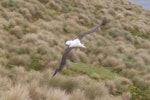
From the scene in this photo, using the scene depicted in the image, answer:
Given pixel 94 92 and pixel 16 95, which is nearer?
pixel 16 95

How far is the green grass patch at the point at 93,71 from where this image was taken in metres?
11.0

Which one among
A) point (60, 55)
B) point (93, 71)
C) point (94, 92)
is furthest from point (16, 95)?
point (60, 55)

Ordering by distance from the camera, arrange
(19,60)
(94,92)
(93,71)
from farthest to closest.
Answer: (93,71), (19,60), (94,92)

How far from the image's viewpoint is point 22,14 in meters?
16.2

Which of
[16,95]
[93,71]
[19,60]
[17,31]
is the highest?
[16,95]

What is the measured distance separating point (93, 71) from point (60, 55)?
47.5 inches

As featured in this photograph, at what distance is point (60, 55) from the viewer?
11867mm

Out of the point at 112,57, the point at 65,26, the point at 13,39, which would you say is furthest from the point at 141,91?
the point at 65,26

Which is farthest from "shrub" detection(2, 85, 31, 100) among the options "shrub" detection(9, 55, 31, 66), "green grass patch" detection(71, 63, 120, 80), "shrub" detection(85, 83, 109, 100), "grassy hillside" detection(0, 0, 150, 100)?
"green grass patch" detection(71, 63, 120, 80)

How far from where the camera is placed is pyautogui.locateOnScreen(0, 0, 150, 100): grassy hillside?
7.55 m

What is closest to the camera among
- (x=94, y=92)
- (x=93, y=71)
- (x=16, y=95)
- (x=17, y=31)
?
(x=16, y=95)

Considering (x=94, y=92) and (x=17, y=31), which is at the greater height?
(x=94, y=92)

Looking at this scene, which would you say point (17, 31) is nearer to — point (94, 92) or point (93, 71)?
point (93, 71)

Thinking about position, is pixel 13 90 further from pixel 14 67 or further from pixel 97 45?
pixel 97 45
